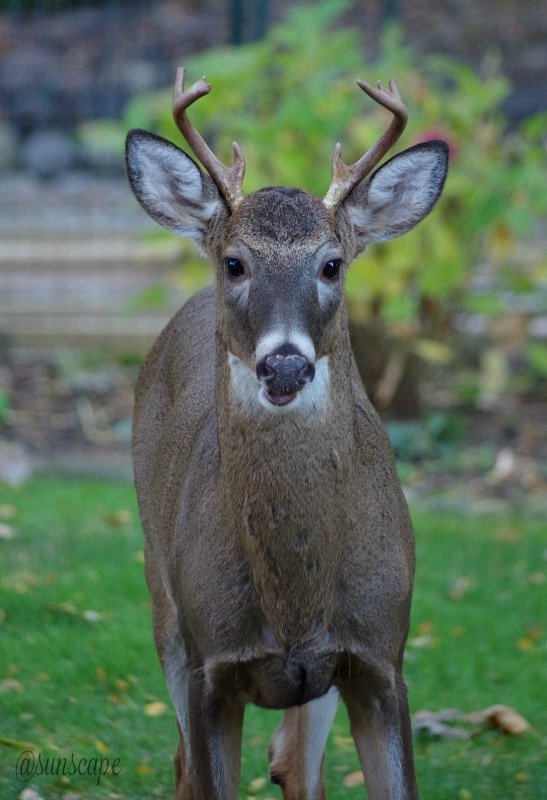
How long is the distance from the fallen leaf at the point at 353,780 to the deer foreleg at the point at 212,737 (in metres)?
1.11

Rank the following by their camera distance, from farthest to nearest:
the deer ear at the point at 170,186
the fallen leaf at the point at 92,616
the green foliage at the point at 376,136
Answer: the green foliage at the point at 376,136 → the fallen leaf at the point at 92,616 → the deer ear at the point at 170,186

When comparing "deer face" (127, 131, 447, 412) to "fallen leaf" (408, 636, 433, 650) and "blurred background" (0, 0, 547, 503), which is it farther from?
"blurred background" (0, 0, 547, 503)

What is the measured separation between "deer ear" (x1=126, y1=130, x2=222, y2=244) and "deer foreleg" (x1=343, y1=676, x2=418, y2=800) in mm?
1387

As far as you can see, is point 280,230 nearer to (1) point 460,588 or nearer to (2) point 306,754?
(2) point 306,754

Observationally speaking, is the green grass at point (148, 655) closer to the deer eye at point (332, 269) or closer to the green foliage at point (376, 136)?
the green foliage at point (376, 136)

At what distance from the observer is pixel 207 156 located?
4215 mm

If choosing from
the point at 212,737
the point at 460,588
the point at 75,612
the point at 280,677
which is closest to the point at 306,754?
the point at 212,737

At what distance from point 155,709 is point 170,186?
2.16 metres

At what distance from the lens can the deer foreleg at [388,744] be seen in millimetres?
3982

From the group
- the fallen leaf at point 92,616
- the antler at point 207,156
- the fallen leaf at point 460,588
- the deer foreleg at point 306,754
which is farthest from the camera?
the fallen leaf at point 460,588

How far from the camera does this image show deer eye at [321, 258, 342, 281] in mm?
3926

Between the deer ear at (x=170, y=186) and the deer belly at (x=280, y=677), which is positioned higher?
the deer ear at (x=170, y=186)

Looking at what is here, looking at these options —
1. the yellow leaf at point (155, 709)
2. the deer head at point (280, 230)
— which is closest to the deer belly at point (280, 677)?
the deer head at point (280, 230)

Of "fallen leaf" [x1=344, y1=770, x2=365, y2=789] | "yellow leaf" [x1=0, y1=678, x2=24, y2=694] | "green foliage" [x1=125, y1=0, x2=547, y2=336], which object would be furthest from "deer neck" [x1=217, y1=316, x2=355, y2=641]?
"green foliage" [x1=125, y1=0, x2=547, y2=336]
